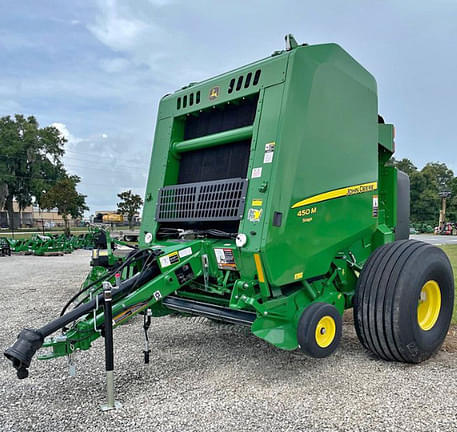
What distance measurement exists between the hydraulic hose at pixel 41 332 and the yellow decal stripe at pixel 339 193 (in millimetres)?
1427

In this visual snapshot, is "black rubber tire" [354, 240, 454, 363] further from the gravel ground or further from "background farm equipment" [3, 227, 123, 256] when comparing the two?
"background farm equipment" [3, 227, 123, 256]

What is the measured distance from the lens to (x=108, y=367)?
3043 mm

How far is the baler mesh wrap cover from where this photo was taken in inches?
149

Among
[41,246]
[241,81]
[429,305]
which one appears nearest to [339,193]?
[241,81]

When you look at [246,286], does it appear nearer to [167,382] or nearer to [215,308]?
[215,308]

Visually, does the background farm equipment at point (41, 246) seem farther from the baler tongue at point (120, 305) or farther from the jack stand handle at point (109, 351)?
the jack stand handle at point (109, 351)

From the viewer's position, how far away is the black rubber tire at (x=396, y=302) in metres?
3.72

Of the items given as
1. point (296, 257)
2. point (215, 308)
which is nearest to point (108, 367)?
point (215, 308)

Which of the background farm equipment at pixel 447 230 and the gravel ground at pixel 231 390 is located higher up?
the background farm equipment at pixel 447 230

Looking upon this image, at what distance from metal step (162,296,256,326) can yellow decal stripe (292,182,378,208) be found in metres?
1.01

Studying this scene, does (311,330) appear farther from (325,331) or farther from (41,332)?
(41,332)

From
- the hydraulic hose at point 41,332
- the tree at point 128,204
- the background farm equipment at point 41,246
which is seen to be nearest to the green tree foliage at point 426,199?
the tree at point 128,204

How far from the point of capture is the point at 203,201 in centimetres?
411

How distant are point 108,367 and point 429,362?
286cm
